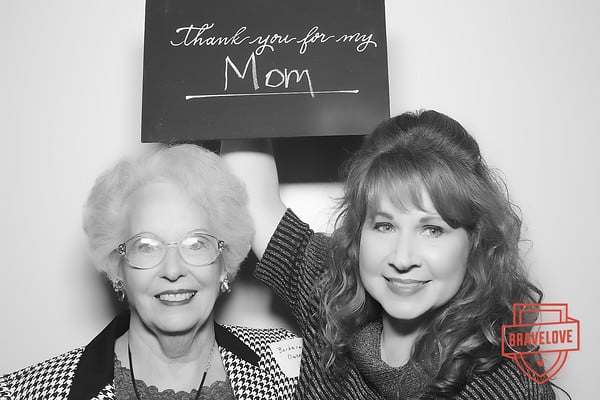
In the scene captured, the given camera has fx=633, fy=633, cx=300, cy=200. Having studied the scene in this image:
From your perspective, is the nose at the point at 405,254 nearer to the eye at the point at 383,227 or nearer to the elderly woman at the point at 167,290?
the eye at the point at 383,227

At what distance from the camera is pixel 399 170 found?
4.40ft

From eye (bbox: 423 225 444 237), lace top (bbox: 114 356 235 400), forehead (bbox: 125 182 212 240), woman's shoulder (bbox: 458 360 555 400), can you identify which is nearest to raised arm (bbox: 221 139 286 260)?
forehead (bbox: 125 182 212 240)

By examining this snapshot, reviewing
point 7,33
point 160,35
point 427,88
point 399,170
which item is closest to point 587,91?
point 427,88

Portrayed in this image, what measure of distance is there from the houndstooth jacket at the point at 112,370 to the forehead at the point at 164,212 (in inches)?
11.5

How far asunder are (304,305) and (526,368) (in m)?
0.54

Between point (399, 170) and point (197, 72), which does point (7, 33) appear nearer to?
point (197, 72)

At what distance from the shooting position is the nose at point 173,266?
143 cm

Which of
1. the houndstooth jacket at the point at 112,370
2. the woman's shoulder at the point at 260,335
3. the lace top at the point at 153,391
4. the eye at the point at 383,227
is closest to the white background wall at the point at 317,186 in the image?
the woman's shoulder at the point at 260,335

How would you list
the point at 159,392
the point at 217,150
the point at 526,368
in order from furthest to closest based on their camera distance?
the point at 217,150 → the point at 159,392 → the point at 526,368

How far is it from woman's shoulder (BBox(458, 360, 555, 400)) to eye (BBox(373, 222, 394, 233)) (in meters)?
0.36

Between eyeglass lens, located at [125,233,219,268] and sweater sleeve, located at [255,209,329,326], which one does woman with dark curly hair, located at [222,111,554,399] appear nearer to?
sweater sleeve, located at [255,209,329,326]

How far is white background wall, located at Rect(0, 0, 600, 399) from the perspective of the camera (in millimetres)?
1903

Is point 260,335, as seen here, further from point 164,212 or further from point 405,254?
point 405,254

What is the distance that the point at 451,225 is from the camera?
4.34ft
